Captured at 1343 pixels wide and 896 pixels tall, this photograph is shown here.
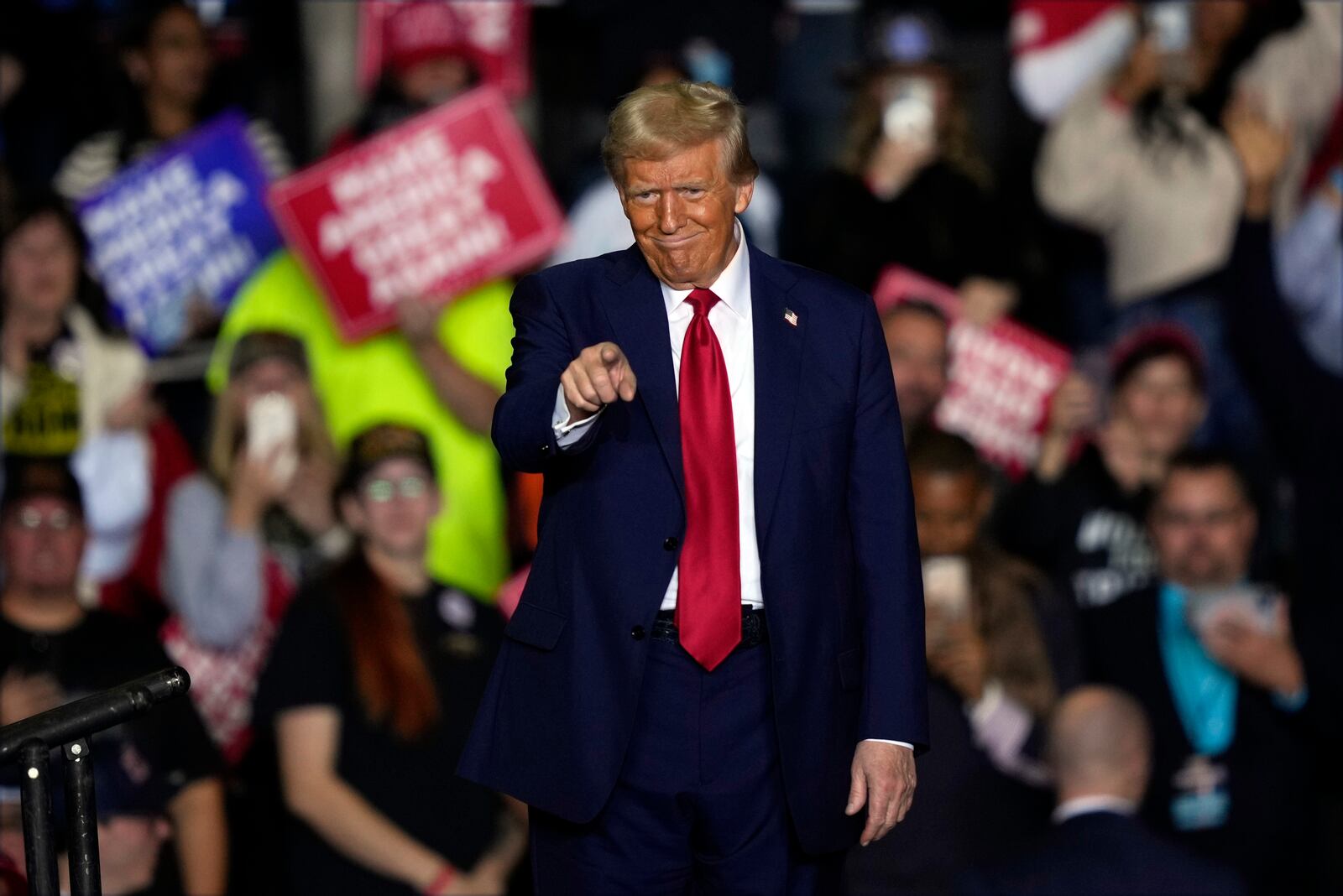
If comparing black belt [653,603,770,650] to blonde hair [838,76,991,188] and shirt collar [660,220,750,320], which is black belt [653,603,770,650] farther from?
blonde hair [838,76,991,188]

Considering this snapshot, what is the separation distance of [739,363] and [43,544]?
2.41m

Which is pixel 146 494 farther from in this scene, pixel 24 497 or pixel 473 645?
pixel 473 645

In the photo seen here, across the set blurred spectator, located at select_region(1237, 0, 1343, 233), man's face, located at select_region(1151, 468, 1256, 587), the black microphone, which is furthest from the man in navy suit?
blurred spectator, located at select_region(1237, 0, 1343, 233)

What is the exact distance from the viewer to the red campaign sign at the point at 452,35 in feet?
19.3

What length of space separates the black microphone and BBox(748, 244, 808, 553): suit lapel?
825mm

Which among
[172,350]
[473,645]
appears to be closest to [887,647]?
[473,645]

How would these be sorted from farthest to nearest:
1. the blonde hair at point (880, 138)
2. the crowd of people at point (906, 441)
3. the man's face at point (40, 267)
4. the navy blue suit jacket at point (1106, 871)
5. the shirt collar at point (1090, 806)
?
the blonde hair at point (880, 138) → the man's face at point (40, 267) → the crowd of people at point (906, 441) → the shirt collar at point (1090, 806) → the navy blue suit jacket at point (1106, 871)

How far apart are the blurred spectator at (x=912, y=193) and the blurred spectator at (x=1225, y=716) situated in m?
1.27

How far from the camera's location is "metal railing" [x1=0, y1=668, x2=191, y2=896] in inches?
98.3

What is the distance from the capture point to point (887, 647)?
2738 millimetres

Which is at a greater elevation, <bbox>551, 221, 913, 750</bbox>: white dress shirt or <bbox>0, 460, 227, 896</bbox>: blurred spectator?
<bbox>551, 221, 913, 750</bbox>: white dress shirt

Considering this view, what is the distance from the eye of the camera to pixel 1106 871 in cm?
397

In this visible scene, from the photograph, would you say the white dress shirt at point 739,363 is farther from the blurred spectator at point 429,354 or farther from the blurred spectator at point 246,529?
the blurred spectator at point 429,354

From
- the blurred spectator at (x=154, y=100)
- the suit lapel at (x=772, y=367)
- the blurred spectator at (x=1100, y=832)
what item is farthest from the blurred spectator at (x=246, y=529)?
the suit lapel at (x=772, y=367)
